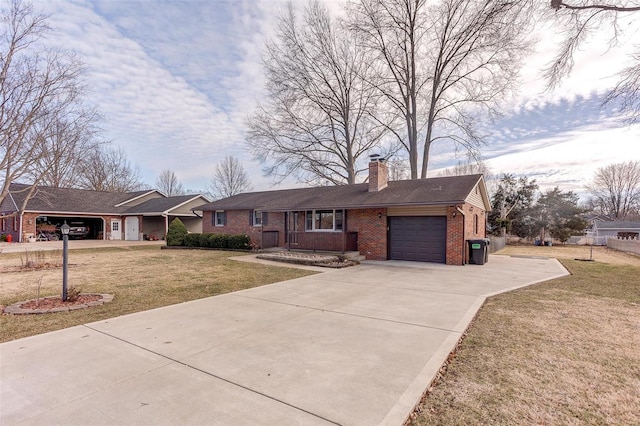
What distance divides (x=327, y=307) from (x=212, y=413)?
11.8 ft

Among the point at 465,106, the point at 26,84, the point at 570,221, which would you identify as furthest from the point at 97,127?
the point at 570,221

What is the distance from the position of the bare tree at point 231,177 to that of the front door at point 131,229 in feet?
46.5

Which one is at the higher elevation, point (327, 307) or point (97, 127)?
point (97, 127)

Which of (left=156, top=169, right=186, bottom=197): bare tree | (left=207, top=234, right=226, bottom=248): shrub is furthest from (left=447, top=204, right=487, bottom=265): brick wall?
(left=156, top=169, right=186, bottom=197): bare tree

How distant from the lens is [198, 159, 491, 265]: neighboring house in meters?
12.5

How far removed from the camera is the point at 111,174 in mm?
38531

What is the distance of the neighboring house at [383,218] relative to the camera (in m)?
12.5

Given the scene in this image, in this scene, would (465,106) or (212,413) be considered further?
(465,106)

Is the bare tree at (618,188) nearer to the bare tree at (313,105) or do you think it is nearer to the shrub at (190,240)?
the bare tree at (313,105)

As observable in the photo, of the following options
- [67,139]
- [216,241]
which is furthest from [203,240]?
[67,139]

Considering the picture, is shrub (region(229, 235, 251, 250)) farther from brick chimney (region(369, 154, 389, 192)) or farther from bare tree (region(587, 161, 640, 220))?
bare tree (region(587, 161, 640, 220))

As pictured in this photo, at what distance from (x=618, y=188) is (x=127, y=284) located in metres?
60.6

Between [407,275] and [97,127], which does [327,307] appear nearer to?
[407,275]

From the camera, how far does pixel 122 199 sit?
31.5m
